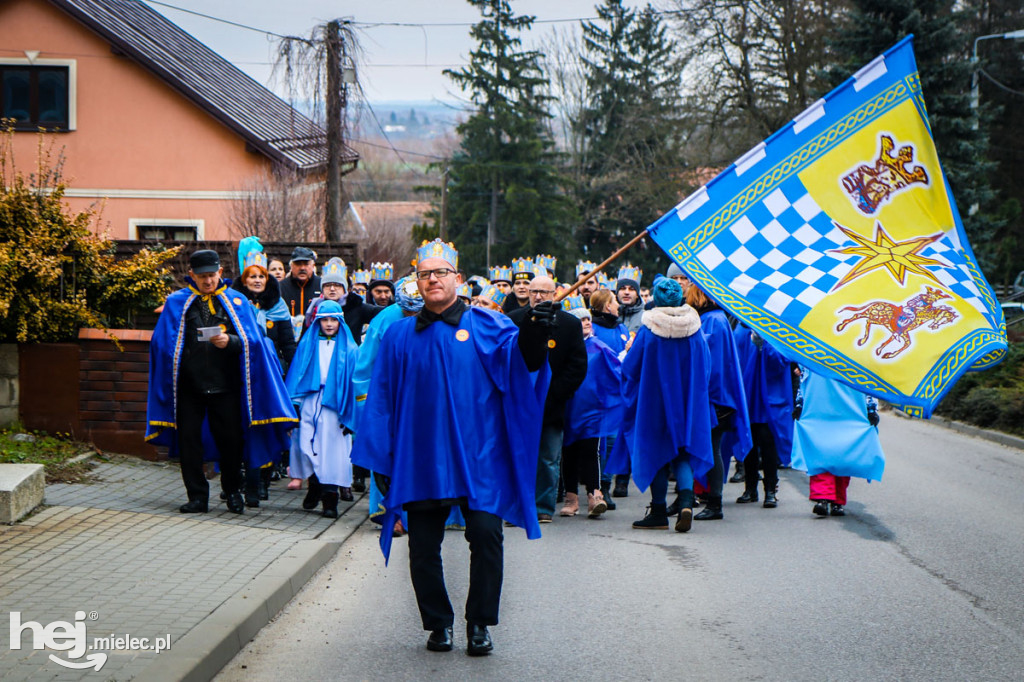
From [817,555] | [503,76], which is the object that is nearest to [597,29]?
[503,76]

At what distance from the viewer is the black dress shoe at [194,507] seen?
30.2 ft

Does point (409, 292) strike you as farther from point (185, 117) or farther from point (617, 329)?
point (185, 117)

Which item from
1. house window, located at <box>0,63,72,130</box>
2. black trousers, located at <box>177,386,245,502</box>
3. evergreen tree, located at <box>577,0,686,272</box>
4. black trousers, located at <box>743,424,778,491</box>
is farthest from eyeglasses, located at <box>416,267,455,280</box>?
evergreen tree, located at <box>577,0,686,272</box>

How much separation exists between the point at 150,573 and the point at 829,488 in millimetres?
5894

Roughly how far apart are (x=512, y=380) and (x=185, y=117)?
2330 centimetres

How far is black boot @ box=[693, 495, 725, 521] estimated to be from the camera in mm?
10172

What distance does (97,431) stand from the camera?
38.3 feet

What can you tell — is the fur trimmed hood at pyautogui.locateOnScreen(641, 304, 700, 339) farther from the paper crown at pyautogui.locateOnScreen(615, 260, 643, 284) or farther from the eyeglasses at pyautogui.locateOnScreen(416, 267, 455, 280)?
the paper crown at pyautogui.locateOnScreen(615, 260, 643, 284)

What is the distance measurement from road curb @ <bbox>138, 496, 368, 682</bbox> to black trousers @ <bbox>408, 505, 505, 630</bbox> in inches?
35.9

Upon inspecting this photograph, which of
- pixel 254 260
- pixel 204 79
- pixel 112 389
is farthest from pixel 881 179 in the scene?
pixel 204 79

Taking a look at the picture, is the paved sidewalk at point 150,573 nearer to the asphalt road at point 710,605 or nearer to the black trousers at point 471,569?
the asphalt road at point 710,605

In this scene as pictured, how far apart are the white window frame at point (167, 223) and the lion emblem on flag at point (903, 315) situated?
74.6 ft

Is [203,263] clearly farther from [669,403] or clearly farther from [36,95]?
[36,95]

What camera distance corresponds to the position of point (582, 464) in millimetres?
10602
